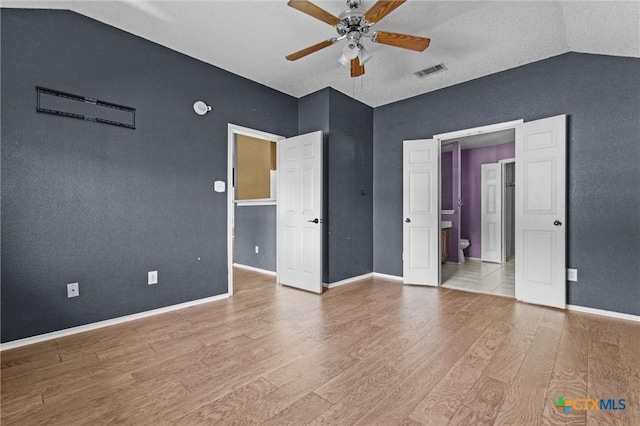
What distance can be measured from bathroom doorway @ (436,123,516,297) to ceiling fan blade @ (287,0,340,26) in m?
3.98

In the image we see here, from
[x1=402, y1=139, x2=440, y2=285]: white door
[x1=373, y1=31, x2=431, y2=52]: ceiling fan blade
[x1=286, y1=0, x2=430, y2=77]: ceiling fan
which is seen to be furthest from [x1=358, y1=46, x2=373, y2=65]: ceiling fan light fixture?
[x1=402, y1=139, x2=440, y2=285]: white door

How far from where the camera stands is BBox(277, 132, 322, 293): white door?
12.4ft

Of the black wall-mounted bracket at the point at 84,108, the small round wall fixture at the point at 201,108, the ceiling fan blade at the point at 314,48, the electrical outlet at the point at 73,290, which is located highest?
the ceiling fan blade at the point at 314,48

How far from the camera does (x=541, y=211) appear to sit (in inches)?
127

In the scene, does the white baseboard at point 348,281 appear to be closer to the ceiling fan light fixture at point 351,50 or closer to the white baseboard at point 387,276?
the white baseboard at point 387,276

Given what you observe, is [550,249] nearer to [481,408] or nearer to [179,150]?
[481,408]

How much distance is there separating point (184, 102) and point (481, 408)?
Answer: 144 inches

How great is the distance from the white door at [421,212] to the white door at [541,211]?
38.1 inches

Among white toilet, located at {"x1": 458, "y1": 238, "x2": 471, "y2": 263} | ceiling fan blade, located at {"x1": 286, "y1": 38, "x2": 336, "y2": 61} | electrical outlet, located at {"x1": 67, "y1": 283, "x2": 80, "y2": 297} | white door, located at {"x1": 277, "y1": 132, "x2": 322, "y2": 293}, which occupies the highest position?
ceiling fan blade, located at {"x1": 286, "y1": 38, "x2": 336, "y2": 61}

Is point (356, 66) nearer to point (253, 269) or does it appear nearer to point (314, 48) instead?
point (314, 48)

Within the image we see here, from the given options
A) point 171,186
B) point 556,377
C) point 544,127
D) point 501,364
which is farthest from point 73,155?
point 544,127

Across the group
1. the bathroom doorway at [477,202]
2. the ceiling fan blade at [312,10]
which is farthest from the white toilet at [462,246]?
the ceiling fan blade at [312,10]

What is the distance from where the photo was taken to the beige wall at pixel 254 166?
17.2 feet

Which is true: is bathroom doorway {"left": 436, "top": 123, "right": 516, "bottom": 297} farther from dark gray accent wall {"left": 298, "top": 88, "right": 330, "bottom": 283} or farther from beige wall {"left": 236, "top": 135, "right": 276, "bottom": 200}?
beige wall {"left": 236, "top": 135, "right": 276, "bottom": 200}
